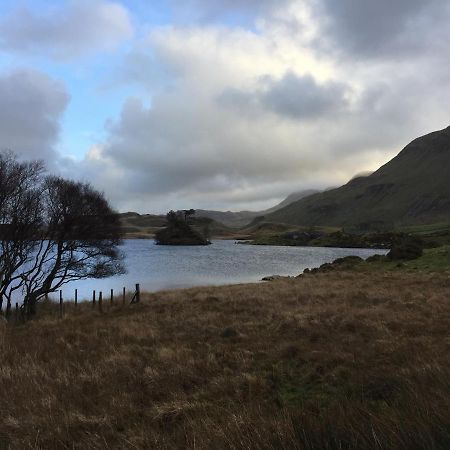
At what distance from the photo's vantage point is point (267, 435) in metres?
5.46

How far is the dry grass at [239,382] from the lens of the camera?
5.69 meters

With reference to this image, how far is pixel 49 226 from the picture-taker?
94.9 feet

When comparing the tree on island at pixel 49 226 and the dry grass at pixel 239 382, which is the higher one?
the tree on island at pixel 49 226

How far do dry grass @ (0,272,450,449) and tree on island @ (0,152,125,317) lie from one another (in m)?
8.65

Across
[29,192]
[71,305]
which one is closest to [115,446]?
[29,192]

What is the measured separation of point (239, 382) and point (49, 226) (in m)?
22.8

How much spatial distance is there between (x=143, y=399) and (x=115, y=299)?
27026 millimetres

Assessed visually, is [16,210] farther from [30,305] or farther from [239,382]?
[239,382]

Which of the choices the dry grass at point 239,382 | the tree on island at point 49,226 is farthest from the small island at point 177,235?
the dry grass at point 239,382

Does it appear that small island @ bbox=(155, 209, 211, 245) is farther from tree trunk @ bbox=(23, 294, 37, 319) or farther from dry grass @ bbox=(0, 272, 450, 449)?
dry grass @ bbox=(0, 272, 450, 449)

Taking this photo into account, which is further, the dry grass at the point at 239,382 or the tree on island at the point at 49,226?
the tree on island at the point at 49,226

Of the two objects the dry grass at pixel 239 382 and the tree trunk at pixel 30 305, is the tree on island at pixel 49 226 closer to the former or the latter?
the tree trunk at pixel 30 305

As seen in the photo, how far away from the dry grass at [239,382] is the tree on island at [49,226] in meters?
8.65

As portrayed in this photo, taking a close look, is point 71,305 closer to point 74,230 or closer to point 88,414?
point 74,230
